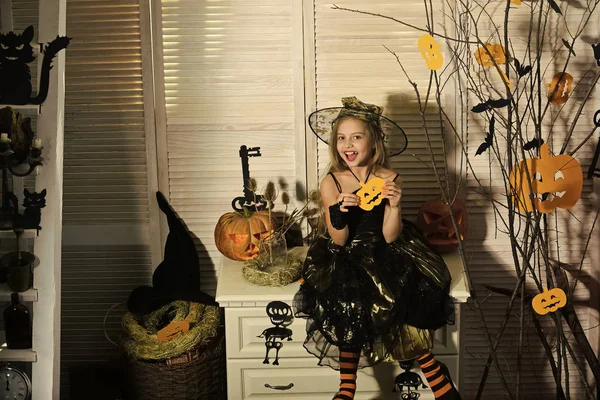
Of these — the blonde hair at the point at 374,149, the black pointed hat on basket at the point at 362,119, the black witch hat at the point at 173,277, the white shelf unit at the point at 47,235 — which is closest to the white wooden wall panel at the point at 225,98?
the black witch hat at the point at 173,277

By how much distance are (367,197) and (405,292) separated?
340mm

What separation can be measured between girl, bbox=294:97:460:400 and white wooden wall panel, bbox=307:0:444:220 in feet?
0.88

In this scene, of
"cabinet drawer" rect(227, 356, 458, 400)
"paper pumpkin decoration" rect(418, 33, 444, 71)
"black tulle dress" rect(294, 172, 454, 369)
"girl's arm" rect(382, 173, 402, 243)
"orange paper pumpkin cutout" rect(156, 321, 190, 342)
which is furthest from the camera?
"orange paper pumpkin cutout" rect(156, 321, 190, 342)

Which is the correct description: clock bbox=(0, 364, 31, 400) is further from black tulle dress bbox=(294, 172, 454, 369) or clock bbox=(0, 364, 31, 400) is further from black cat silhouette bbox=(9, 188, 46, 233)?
black tulle dress bbox=(294, 172, 454, 369)

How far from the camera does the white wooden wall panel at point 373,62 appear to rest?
3.04m

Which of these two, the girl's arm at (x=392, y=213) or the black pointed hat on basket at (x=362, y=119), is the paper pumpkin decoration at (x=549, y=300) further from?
the black pointed hat on basket at (x=362, y=119)

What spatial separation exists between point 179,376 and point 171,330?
177mm

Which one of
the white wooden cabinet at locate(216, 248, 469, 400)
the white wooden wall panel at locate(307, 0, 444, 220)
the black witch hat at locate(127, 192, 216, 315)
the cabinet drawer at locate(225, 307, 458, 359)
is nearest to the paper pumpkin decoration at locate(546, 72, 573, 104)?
the white wooden wall panel at locate(307, 0, 444, 220)

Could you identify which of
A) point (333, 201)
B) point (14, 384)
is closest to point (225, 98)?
point (333, 201)

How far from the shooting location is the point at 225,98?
3.10 meters

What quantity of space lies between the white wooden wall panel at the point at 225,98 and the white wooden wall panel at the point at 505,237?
739mm

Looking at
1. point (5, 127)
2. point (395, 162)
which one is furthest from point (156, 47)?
point (395, 162)

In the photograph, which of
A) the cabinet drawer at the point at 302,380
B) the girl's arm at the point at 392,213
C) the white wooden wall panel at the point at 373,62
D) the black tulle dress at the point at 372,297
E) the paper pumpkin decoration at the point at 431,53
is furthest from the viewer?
the white wooden wall panel at the point at 373,62

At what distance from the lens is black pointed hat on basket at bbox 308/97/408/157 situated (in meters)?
2.73
